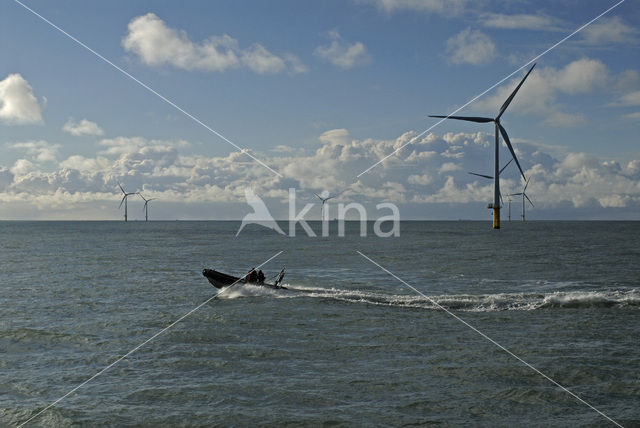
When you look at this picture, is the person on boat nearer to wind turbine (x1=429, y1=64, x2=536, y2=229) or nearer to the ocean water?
the ocean water

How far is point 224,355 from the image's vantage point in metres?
23.4

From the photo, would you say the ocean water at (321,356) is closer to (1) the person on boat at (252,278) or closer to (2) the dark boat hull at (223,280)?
(1) the person on boat at (252,278)

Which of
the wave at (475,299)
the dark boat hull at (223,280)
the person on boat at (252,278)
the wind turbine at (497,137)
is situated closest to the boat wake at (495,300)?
the wave at (475,299)

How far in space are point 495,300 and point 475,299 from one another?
135 centimetres

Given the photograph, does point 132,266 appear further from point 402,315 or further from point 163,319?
point 402,315

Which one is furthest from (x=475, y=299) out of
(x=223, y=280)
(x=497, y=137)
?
(x=497, y=137)

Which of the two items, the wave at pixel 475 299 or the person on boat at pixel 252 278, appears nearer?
the wave at pixel 475 299

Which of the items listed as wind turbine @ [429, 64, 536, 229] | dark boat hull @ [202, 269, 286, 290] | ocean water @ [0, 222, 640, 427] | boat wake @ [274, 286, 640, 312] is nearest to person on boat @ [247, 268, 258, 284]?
dark boat hull @ [202, 269, 286, 290]

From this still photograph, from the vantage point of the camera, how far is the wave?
35312 millimetres

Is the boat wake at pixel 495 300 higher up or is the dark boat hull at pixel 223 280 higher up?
the dark boat hull at pixel 223 280

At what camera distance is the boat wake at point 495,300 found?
116 feet

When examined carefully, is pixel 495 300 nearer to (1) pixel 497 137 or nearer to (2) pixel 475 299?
(2) pixel 475 299

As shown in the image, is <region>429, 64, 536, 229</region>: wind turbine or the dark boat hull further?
<region>429, 64, 536, 229</region>: wind turbine

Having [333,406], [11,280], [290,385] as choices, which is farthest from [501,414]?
[11,280]
